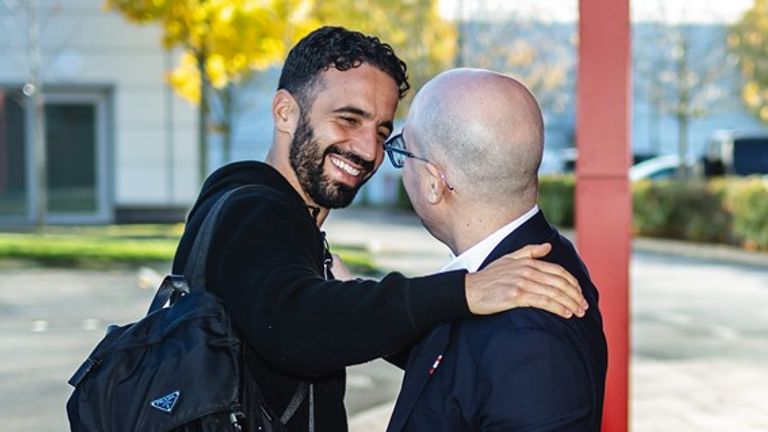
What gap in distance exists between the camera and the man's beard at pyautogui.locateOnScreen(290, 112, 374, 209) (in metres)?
2.88

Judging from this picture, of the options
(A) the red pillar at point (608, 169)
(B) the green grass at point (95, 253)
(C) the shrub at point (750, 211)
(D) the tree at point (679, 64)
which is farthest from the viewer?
(D) the tree at point (679, 64)

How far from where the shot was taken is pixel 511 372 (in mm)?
2281

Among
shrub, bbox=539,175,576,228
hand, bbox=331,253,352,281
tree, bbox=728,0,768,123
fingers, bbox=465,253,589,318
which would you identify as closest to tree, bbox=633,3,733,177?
tree, bbox=728,0,768,123

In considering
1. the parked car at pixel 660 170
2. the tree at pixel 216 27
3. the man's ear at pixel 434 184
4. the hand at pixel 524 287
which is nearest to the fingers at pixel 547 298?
the hand at pixel 524 287

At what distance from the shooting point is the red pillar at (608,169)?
5027mm

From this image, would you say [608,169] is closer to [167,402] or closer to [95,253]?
[167,402]

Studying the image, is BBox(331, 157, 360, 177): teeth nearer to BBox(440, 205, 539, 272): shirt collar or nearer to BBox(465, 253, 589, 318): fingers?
BBox(440, 205, 539, 272): shirt collar

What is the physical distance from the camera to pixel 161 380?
252 cm

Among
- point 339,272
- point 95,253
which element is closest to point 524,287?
point 339,272

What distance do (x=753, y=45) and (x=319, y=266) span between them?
135ft

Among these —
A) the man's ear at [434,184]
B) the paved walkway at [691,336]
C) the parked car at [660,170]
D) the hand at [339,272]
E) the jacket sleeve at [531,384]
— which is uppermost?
the man's ear at [434,184]

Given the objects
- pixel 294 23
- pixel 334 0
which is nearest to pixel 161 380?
pixel 294 23

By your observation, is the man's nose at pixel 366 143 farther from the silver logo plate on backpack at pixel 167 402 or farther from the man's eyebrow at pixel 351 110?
the silver logo plate on backpack at pixel 167 402

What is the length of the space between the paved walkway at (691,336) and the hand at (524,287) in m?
5.72
